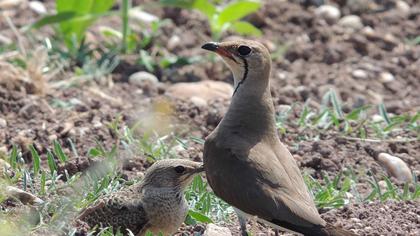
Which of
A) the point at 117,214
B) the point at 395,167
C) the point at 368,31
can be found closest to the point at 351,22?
the point at 368,31

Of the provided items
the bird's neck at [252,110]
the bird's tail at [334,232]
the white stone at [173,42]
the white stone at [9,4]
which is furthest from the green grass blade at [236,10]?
the bird's tail at [334,232]

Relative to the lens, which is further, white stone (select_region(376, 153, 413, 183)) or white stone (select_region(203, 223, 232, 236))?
white stone (select_region(376, 153, 413, 183))

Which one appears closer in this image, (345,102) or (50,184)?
(50,184)

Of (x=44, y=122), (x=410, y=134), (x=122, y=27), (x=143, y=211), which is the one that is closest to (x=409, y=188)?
(x=410, y=134)

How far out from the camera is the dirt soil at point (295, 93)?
6.77 meters

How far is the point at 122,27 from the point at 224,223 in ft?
12.3

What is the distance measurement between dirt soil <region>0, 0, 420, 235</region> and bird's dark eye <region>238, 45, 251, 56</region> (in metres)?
0.94

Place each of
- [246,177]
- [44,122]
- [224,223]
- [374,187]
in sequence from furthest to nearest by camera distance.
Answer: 1. [44,122]
2. [374,187]
3. [224,223]
4. [246,177]

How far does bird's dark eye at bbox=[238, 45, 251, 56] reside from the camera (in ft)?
19.2

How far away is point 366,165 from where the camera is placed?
6906 millimetres

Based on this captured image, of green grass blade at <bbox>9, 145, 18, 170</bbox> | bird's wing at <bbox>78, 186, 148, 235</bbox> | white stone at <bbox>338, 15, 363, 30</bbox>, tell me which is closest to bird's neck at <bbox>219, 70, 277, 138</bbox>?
bird's wing at <bbox>78, 186, 148, 235</bbox>

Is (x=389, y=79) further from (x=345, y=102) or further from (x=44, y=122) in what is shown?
(x=44, y=122)

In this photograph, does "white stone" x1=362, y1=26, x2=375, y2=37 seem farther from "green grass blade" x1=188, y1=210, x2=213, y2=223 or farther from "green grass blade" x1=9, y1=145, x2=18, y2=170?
"green grass blade" x1=188, y1=210, x2=213, y2=223

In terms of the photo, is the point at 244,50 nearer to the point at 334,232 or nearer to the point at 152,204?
the point at 152,204
